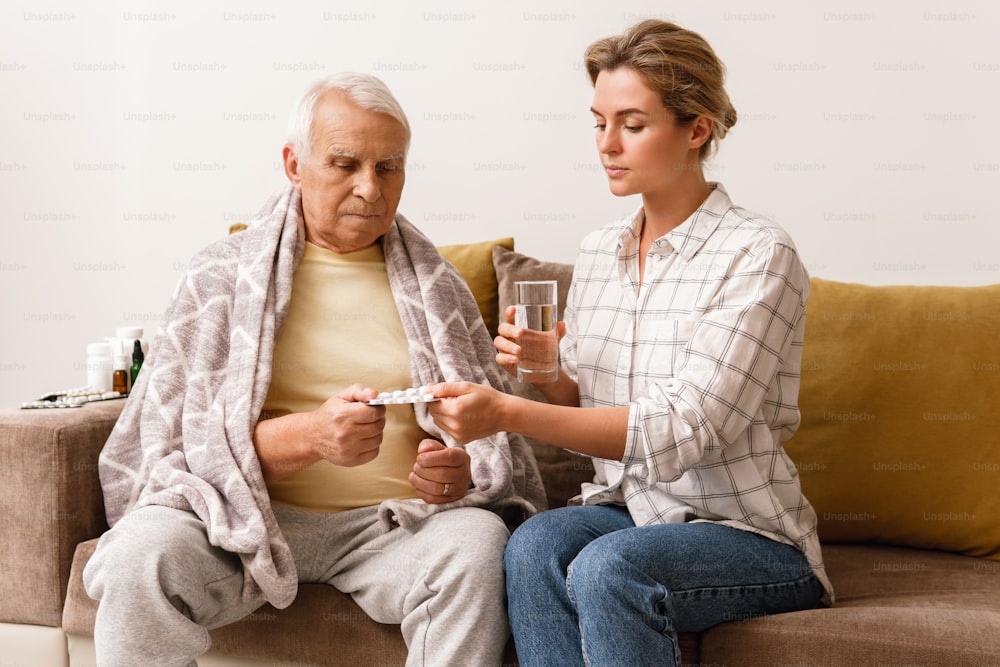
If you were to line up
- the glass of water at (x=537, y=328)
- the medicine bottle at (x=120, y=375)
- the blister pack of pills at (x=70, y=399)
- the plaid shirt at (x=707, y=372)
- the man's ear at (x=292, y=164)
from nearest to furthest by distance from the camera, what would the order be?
the plaid shirt at (x=707, y=372)
the glass of water at (x=537, y=328)
the man's ear at (x=292, y=164)
the blister pack of pills at (x=70, y=399)
the medicine bottle at (x=120, y=375)

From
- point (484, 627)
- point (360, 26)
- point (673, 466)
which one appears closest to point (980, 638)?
point (673, 466)

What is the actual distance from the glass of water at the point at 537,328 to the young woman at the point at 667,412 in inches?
0.9

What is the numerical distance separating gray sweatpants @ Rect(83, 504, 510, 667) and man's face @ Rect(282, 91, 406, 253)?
61 centimetres

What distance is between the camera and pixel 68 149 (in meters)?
3.10

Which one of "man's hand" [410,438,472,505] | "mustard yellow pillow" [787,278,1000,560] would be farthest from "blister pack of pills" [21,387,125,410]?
"mustard yellow pillow" [787,278,1000,560]

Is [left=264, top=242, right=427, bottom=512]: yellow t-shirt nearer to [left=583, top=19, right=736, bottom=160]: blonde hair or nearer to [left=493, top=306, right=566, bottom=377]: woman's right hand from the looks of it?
[left=493, top=306, right=566, bottom=377]: woman's right hand

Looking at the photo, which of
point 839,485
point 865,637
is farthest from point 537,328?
point 839,485

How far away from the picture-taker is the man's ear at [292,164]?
1.95 meters

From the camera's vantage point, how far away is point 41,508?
1.85m

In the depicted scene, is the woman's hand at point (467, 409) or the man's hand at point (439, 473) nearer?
the woman's hand at point (467, 409)

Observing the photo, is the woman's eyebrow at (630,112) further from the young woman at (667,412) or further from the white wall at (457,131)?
the white wall at (457,131)

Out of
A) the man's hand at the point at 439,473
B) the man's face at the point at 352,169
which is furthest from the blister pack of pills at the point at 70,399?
the man's hand at the point at 439,473

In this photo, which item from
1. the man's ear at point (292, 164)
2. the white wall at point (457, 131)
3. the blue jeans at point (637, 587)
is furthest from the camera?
the white wall at point (457, 131)

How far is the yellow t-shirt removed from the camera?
6.12 feet
